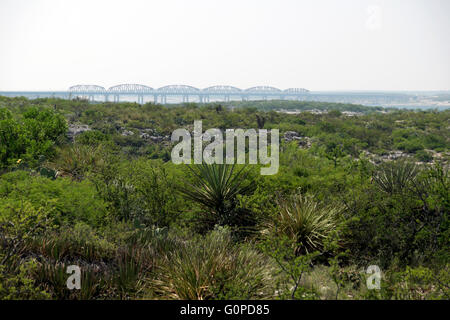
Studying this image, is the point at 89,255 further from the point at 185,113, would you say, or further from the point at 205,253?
the point at 185,113

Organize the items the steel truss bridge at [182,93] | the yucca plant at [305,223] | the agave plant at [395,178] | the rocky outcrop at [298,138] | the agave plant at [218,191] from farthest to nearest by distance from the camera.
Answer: the steel truss bridge at [182,93] < the rocky outcrop at [298,138] < the agave plant at [395,178] < the agave plant at [218,191] < the yucca plant at [305,223]

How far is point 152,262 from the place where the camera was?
16.3 feet

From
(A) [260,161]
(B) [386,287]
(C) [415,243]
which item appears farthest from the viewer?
(A) [260,161]

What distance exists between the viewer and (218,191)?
7605mm

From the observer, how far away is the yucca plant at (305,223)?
6438 millimetres

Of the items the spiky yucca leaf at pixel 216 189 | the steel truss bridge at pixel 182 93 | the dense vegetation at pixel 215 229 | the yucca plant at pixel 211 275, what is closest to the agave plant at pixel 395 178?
the dense vegetation at pixel 215 229

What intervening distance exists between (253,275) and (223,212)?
3.01 metres

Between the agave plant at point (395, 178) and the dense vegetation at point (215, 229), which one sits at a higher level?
the agave plant at point (395, 178)

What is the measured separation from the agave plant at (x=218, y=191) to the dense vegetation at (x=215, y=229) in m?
0.03

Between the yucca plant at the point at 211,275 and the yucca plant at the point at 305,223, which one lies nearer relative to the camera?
Result: the yucca plant at the point at 211,275

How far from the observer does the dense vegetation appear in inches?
177

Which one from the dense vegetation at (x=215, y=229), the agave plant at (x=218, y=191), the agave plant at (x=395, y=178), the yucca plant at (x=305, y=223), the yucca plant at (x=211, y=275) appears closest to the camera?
the yucca plant at (x=211, y=275)

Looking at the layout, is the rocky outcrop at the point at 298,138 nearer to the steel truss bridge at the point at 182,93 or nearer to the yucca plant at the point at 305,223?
the yucca plant at the point at 305,223
